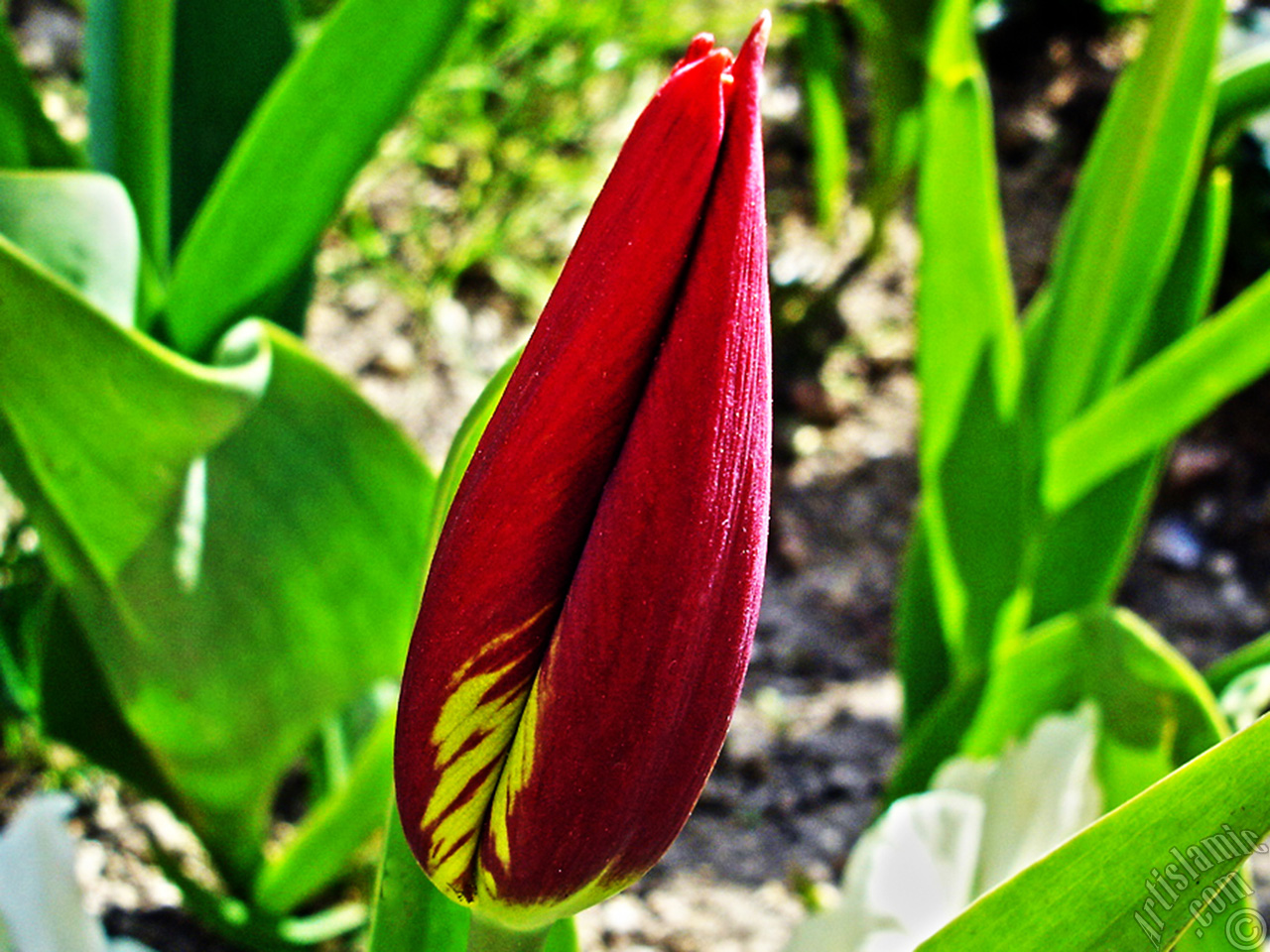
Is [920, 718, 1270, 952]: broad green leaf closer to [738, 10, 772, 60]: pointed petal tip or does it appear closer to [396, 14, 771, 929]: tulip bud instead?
[396, 14, 771, 929]: tulip bud

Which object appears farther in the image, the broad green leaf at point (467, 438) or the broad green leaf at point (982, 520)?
the broad green leaf at point (982, 520)

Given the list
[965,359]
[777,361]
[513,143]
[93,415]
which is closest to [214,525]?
[93,415]

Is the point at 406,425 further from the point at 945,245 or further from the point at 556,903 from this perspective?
the point at 556,903

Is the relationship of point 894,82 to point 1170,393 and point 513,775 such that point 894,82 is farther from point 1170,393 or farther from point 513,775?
point 513,775

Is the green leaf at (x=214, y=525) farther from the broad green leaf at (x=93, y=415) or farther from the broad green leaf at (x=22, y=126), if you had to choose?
the broad green leaf at (x=22, y=126)

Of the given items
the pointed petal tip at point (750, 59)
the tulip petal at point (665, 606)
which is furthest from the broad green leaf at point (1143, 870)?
the pointed petal tip at point (750, 59)

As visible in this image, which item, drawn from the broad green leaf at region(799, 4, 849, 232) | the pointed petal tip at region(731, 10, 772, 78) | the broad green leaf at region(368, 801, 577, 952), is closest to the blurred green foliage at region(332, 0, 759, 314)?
the broad green leaf at region(799, 4, 849, 232)

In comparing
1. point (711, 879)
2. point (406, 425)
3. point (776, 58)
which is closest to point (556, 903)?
point (711, 879)
